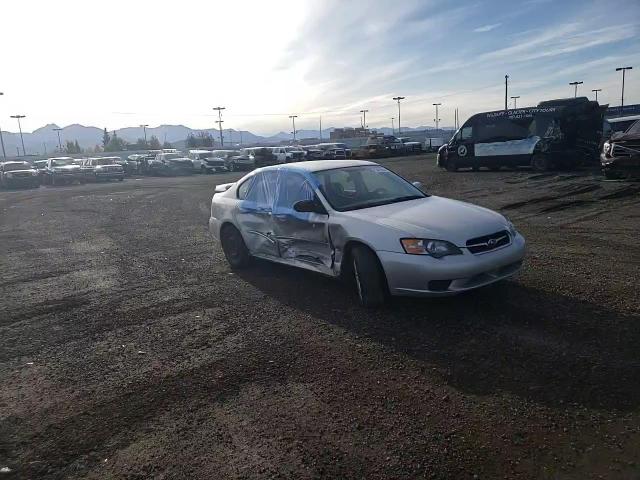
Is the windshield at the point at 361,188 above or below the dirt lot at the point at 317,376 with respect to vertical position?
above

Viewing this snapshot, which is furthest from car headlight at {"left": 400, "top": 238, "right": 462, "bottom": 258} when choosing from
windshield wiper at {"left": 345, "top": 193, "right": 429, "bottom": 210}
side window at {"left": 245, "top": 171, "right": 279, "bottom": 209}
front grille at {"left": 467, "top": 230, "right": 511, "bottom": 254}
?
side window at {"left": 245, "top": 171, "right": 279, "bottom": 209}

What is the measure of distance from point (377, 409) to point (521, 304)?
2.37 meters

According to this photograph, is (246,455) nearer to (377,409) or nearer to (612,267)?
(377,409)

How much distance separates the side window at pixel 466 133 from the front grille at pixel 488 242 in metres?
17.5

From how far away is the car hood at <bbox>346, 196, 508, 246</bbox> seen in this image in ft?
15.8

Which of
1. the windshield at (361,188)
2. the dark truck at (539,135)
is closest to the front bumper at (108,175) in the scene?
the dark truck at (539,135)

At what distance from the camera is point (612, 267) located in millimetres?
6234

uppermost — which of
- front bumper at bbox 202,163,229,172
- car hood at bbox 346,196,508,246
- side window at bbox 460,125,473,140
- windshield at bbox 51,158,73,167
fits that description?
side window at bbox 460,125,473,140

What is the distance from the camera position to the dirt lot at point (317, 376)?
2953 mm

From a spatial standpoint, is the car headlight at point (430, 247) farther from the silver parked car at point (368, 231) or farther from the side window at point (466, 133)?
the side window at point (466, 133)

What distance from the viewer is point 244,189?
7238 mm

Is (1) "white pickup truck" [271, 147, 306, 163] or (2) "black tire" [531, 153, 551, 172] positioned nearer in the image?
(2) "black tire" [531, 153, 551, 172]

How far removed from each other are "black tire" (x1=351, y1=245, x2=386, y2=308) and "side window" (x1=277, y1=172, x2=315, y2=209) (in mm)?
1091

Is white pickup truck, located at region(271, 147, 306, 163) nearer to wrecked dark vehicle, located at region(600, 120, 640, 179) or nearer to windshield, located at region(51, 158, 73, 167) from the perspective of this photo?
windshield, located at region(51, 158, 73, 167)
